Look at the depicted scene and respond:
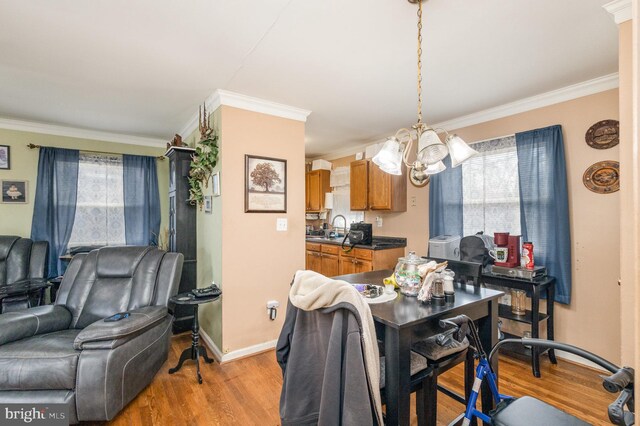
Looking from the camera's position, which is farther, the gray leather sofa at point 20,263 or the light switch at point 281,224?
the light switch at point 281,224

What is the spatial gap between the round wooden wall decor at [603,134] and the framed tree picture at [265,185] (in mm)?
2810

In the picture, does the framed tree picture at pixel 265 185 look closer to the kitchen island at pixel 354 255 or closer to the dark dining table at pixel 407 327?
the kitchen island at pixel 354 255

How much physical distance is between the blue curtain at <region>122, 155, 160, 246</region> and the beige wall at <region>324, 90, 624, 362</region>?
191 inches

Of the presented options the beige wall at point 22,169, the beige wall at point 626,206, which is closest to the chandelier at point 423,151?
the beige wall at point 626,206

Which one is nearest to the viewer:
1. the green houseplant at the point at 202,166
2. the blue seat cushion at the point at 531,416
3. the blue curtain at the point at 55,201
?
the blue seat cushion at the point at 531,416

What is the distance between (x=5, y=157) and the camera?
3439mm

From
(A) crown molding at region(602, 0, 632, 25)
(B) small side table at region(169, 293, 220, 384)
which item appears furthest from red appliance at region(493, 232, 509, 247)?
(B) small side table at region(169, 293, 220, 384)

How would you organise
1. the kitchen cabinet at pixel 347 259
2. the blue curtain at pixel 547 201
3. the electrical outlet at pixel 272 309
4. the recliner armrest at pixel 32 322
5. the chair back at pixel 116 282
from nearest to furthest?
1. the recliner armrest at pixel 32 322
2. the chair back at pixel 116 282
3. the blue curtain at pixel 547 201
4. the electrical outlet at pixel 272 309
5. the kitchen cabinet at pixel 347 259

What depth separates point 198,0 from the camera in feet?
5.06

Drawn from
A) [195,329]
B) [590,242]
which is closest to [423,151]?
[590,242]

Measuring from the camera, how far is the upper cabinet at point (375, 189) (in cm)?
391

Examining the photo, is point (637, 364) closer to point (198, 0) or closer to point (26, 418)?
point (198, 0)

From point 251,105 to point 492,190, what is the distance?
271cm

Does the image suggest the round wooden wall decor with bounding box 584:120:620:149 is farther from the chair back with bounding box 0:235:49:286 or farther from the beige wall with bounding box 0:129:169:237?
the beige wall with bounding box 0:129:169:237
